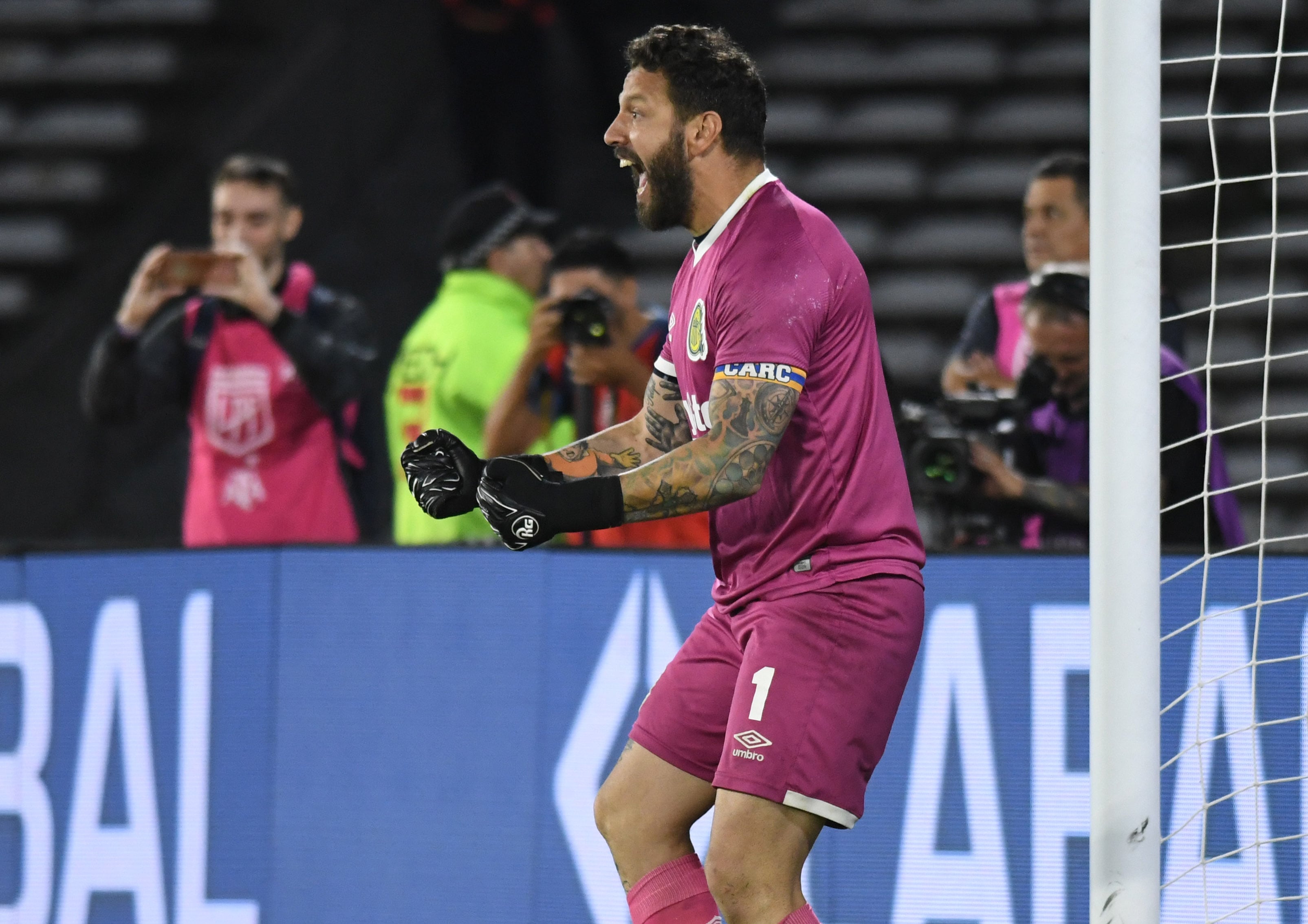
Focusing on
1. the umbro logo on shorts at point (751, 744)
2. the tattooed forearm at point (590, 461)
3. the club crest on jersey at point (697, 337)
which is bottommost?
the umbro logo on shorts at point (751, 744)

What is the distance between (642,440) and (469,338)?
2.05 meters

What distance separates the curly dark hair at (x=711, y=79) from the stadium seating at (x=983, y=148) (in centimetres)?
477

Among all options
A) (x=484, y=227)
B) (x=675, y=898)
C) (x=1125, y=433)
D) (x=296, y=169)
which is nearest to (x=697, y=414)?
(x=1125, y=433)

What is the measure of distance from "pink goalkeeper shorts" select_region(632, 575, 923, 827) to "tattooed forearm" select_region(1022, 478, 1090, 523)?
136 centimetres

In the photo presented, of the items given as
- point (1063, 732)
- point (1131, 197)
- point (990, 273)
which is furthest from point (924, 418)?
point (990, 273)

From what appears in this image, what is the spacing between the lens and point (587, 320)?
492 cm

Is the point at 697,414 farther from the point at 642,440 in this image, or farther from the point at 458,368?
the point at 458,368

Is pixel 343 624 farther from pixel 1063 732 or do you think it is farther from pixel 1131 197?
pixel 1131 197

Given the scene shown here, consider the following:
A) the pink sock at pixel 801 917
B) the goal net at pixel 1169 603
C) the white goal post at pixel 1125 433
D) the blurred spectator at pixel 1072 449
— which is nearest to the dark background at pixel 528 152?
the goal net at pixel 1169 603

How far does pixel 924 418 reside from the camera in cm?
480

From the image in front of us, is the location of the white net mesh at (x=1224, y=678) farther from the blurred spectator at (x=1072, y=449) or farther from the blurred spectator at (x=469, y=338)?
the blurred spectator at (x=469, y=338)

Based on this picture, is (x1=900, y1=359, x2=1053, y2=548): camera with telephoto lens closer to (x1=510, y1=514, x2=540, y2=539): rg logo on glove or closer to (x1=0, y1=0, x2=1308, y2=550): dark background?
(x1=510, y1=514, x2=540, y2=539): rg logo on glove

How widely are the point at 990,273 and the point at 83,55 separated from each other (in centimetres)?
531

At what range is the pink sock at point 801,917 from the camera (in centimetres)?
313
